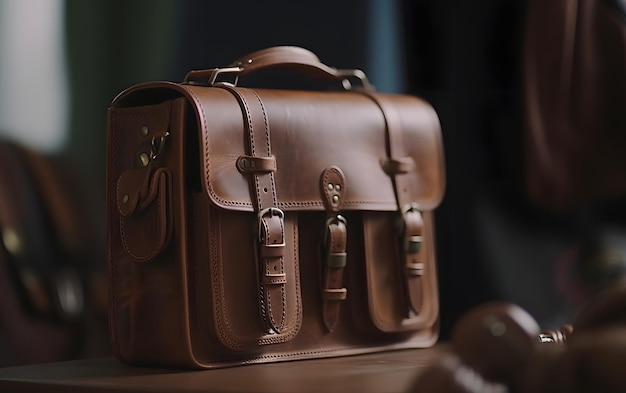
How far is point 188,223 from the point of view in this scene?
125 centimetres

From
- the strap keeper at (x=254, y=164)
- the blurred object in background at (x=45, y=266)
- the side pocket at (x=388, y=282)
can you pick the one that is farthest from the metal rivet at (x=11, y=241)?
the side pocket at (x=388, y=282)

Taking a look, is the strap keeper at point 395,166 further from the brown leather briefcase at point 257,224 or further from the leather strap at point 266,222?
the leather strap at point 266,222

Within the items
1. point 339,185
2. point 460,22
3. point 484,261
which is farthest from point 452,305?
point 339,185

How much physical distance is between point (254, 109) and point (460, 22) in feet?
2.80

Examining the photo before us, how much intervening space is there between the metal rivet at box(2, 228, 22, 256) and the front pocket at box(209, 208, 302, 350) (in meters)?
0.31

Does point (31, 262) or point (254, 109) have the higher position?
point (254, 109)

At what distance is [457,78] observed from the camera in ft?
6.73

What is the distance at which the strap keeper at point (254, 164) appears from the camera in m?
1.27

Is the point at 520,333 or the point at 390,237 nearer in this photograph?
the point at 520,333

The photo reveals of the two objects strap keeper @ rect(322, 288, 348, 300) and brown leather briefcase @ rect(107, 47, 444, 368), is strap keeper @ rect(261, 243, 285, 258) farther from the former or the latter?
strap keeper @ rect(322, 288, 348, 300)

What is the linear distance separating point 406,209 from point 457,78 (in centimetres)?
64

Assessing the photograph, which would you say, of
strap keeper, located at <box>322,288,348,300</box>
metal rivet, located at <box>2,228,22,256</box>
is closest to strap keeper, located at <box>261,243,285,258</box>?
strap keeper, located at <box>322,288,348,300</box>

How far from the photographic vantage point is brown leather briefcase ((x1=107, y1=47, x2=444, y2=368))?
4.08 feet

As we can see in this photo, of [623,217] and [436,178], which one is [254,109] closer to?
[436,178]
